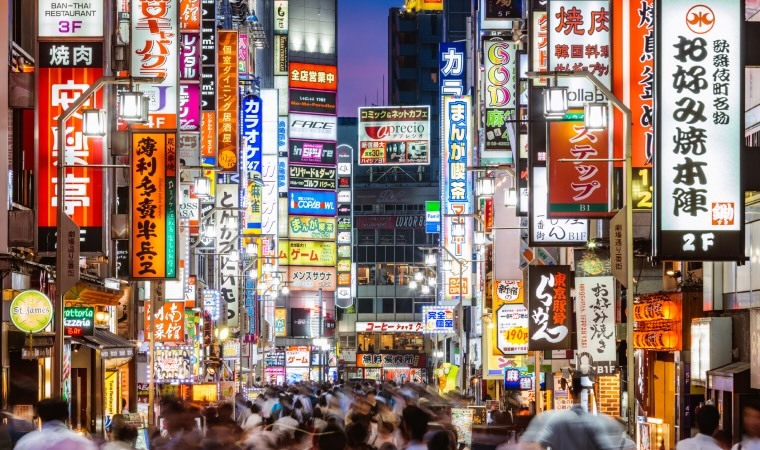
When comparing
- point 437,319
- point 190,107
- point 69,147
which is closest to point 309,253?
point 437,319

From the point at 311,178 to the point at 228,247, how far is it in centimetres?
3183

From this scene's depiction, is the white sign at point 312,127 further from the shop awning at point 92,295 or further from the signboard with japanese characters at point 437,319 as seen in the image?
the shop awning at point 92,295

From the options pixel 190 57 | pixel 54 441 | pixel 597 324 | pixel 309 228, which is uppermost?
pixel 190 57

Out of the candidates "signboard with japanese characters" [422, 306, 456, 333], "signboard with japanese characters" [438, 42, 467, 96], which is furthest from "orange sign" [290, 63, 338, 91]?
"signboard with japanese characters" [422, 306, 456, 333]

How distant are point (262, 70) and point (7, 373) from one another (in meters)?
61.5

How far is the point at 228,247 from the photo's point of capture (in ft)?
165

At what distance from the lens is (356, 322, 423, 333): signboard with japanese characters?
111125 mm

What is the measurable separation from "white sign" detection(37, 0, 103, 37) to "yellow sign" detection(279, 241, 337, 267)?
55726mm

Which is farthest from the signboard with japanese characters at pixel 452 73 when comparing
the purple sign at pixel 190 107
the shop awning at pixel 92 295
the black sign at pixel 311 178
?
the shop awning at pixel 92 295

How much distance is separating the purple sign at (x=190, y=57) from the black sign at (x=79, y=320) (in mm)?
10952

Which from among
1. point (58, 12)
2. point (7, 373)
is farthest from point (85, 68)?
point (7, 373)

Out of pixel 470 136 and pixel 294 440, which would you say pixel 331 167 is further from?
pixel 294 440

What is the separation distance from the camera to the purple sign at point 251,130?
188 feet

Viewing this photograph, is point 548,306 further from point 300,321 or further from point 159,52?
point 300,321
